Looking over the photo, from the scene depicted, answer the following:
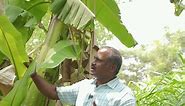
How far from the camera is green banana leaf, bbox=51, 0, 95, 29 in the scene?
2.13 metres

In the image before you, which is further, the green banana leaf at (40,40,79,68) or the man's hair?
the man's hair

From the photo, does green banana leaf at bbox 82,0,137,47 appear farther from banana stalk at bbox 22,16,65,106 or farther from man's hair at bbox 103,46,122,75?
man's hair at bbox 103,46,122,75

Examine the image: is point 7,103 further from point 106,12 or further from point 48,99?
point 106,12

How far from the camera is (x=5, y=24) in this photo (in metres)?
2.20

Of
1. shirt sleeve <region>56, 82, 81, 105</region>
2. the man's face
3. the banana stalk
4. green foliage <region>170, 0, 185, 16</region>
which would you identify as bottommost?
green foliage <region>170, 0, 185, 16</region>

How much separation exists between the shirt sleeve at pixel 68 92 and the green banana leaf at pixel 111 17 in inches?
20.0

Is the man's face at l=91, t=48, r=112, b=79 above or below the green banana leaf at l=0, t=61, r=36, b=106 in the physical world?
below

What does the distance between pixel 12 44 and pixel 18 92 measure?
0.83 feet

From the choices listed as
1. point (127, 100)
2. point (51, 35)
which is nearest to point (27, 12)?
point (51, 35)

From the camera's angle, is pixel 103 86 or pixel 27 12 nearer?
pixel 103 86

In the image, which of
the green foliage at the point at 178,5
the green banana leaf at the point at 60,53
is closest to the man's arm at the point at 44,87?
the green banana leaf at the point at 60,53

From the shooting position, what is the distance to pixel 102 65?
2240 mm

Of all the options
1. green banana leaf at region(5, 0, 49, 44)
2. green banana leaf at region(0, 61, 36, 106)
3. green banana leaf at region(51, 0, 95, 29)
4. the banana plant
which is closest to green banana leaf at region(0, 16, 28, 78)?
the banana plant

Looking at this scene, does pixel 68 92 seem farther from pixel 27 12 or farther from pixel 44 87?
pixel 27 12
